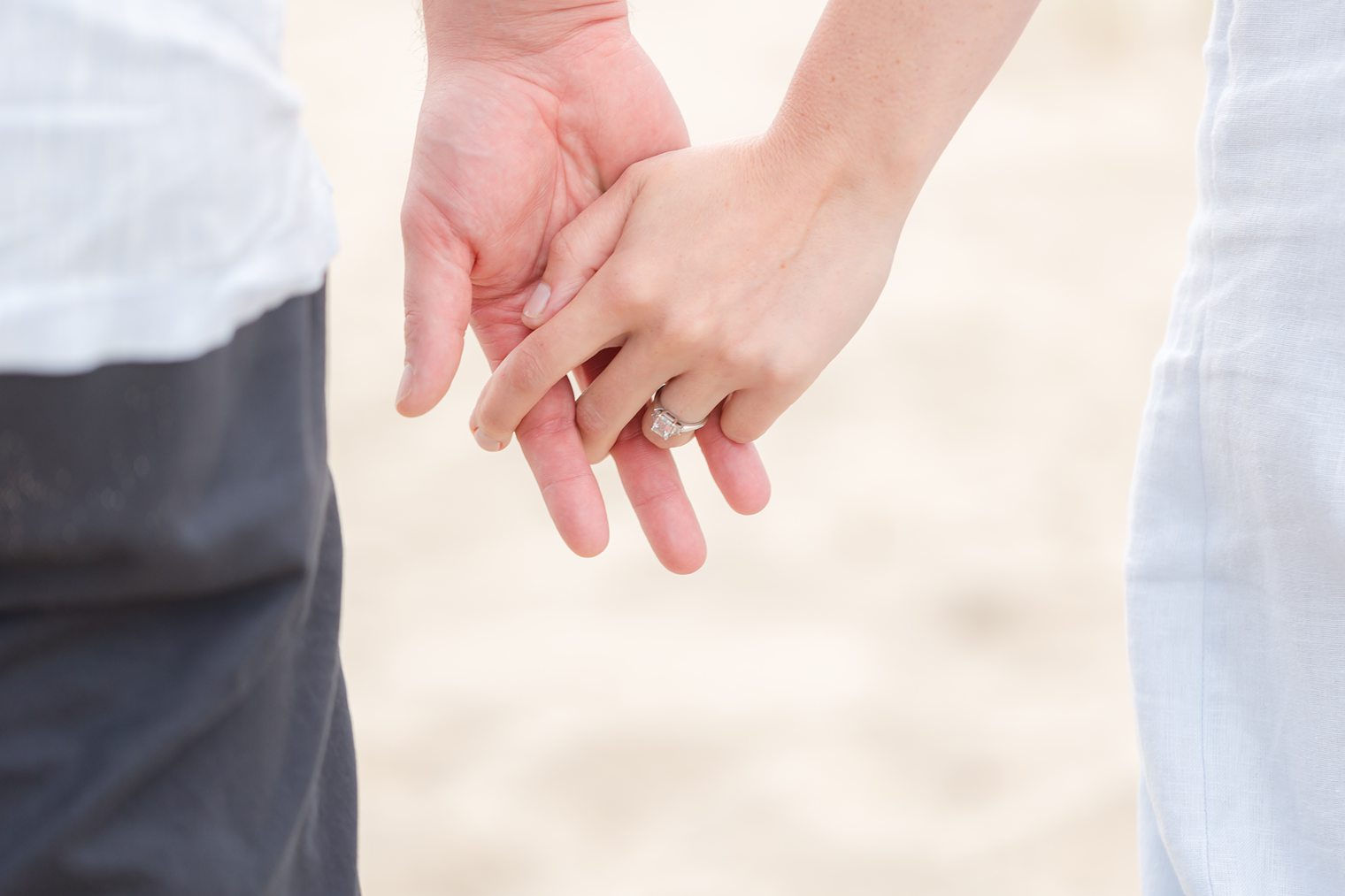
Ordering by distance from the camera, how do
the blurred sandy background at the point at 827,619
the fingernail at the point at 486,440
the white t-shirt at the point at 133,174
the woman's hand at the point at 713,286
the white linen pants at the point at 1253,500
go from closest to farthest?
the white t-shirt at the point at 133,174 → the white linen pants at the point at 1253,500 → the woman's hand at the point at 713,286 → the fingernail at the point at 486,440 → the blurred sandy background at the point at 827,619

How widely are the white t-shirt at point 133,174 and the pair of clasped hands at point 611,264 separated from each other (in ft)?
1.86

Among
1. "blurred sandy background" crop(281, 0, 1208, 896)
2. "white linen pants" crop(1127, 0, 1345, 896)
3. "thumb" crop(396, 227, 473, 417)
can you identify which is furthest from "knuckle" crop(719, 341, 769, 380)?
"blurred sandy background" crop(281, 0, 1208, 896)

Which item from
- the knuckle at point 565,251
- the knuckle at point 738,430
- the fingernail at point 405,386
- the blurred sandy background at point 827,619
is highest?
the knuckle at point 565,251

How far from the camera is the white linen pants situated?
0.80m

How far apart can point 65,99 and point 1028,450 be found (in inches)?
86.3

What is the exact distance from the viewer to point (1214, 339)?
2.85 feet

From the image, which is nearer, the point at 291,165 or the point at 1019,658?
the point at 291,165

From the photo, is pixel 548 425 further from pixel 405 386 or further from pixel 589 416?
pixel 405 386

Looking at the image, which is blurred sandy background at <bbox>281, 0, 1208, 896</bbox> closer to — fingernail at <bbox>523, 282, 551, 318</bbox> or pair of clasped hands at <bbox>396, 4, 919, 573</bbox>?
pair of clasped hands at <bbox>396, 4, 919, 573</bbox>

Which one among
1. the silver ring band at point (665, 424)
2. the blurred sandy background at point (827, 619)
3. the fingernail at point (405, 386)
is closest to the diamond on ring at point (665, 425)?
the silver ring band at point (665, 424)

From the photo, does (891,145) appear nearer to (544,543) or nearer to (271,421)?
(271,421)

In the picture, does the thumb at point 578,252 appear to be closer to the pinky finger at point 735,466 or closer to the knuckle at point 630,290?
the knuckle at point 630,290

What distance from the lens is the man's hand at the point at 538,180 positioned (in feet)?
4.01

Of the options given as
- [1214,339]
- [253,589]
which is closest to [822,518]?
[1214,339]
